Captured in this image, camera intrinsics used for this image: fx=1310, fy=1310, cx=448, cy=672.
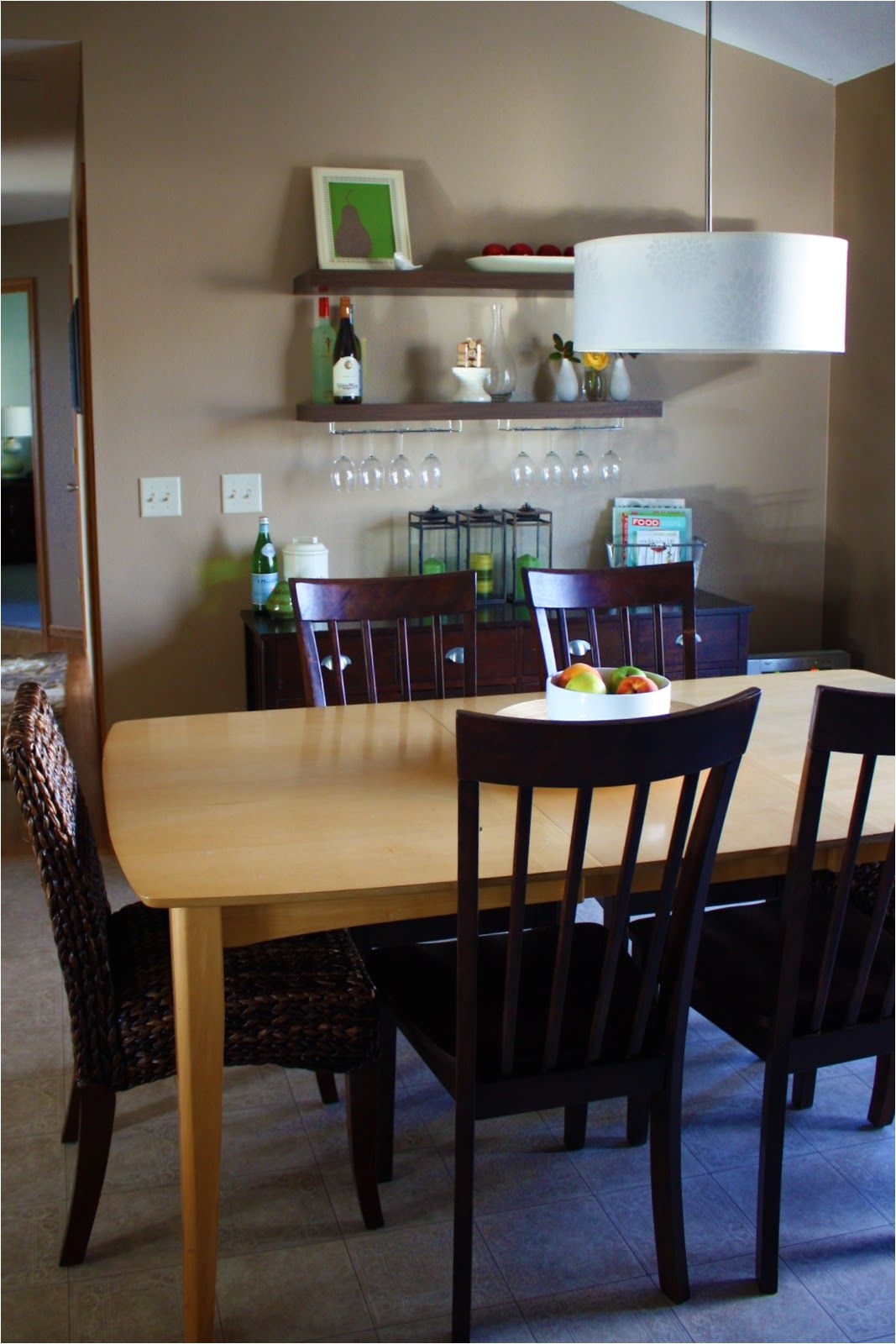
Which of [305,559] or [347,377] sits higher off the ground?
[347,377]

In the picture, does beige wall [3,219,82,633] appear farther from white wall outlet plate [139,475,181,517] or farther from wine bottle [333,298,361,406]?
wine bottle [333,298,361,406]

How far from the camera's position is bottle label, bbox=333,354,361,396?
388 centimetres

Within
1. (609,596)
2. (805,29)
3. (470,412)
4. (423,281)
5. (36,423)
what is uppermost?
(805,29)

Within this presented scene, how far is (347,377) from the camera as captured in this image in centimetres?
389

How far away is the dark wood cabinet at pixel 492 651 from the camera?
3.73m

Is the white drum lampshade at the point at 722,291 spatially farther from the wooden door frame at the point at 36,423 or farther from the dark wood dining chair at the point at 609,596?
the wooden door frame at the point at 36,423

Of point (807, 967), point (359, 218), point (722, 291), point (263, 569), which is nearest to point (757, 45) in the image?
point (359, 218)

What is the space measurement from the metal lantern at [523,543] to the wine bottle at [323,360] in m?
0.68

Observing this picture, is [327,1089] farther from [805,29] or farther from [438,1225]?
[805,29]

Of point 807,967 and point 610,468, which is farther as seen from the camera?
point 610,468

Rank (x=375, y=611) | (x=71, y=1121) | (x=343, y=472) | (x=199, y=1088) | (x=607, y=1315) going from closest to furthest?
(x=199, y=1088)
(x=607, y=1315)
(x=71, y=1121)
(x=375, y=611)
(x=343, y=472)

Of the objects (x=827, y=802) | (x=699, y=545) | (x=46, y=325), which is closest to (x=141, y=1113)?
(x=827, y=802)

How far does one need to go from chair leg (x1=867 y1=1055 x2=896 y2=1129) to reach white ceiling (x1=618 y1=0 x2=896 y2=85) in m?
2.86

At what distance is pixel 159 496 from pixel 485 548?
3.40 ft
